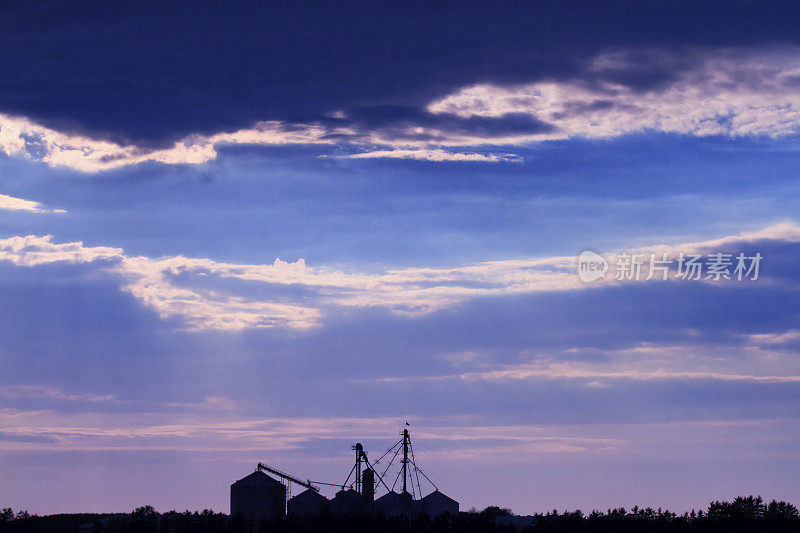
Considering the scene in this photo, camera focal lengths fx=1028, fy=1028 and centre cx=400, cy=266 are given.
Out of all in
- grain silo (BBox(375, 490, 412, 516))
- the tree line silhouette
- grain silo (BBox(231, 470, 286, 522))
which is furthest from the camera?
grain silo (BBox(375, 490, 412, 516))

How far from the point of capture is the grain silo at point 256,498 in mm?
134000

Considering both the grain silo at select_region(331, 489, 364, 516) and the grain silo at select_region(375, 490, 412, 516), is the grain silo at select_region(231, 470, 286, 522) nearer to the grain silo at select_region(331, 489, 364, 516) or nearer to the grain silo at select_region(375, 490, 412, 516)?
the grain silo at select_region(331, 489, 364, 516)

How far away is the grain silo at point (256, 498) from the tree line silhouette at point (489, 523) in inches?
79.4

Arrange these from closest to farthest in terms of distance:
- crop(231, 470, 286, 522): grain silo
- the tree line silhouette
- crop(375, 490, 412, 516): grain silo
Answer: the tree line silhouette, crop(231, 470, 286, 522): grain silo, crop(375, 490, 412, 516): grain silo

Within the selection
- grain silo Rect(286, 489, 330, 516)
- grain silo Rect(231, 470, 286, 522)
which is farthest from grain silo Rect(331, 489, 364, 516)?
grain silo Rect(231, 470, 286, 522)

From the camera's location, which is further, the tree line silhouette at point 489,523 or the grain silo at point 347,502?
the grain silo at point 347,502

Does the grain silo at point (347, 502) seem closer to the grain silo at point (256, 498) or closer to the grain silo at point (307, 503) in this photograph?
the grain silo at point (307, 503)

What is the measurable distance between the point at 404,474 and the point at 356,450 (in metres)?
7.84

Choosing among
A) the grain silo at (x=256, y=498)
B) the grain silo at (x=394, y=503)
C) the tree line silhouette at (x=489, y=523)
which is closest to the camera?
the tree line silhouette at (x=489, y=523)

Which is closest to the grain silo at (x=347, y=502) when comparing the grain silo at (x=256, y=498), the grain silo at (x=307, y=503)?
the grain silo at (x=307, y=503)

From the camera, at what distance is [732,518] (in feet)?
434

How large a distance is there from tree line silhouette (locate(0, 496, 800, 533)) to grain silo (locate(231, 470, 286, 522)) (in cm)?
202

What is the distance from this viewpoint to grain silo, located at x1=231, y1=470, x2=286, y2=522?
13400 centimetres

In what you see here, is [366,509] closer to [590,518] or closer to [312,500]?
[312,500]
